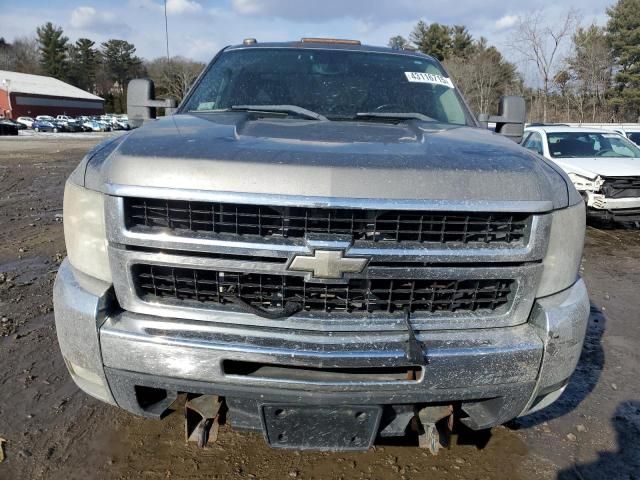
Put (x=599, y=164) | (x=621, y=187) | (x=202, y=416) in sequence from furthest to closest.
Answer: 1. (x=599, y=164)
2. (x=621, y=187)
3. (x=202, y=416)

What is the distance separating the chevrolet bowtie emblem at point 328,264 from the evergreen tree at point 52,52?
105 meters

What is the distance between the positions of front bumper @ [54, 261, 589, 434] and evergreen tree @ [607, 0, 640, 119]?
51.5 meters

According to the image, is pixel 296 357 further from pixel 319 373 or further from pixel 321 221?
pixel 321 221

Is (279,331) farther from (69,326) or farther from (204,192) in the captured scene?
(69,326)

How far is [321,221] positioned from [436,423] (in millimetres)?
1096

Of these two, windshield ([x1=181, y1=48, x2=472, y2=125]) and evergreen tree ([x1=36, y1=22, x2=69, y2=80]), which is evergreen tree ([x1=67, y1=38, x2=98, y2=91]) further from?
windshield ([x1=181, y1=48, x2=472, y2=125])

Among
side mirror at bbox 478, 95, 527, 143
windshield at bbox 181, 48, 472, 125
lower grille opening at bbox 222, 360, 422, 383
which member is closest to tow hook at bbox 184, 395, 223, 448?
lower grille opening at bbox 222, 360, 422, 383

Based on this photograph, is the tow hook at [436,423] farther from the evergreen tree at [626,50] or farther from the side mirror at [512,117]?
the evergreen tree at [626,50]

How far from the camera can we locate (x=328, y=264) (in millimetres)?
1909

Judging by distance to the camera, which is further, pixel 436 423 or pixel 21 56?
pixel 21 56

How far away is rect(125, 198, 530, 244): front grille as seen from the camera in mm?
1924

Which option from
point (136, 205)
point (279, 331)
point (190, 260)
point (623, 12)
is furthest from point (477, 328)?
point (623, 12)

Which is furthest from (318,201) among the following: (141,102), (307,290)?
(141,102)

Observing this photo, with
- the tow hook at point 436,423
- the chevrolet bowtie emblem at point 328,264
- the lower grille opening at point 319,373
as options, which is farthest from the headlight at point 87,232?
the tow hook at point 436,423
